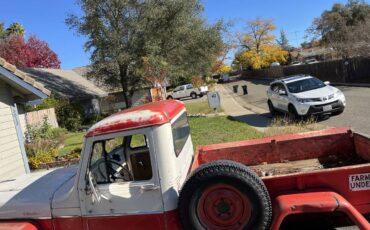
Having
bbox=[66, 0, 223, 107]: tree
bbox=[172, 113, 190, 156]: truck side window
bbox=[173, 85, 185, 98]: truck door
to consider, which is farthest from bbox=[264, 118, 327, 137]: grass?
bbox=[173, 85, 185, 98]: truck door

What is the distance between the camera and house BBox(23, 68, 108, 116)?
105ft

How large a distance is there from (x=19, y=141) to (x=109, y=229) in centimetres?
662

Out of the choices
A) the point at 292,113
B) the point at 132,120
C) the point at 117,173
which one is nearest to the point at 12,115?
the point at 117,173

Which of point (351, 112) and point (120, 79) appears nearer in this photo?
point (351, 112)

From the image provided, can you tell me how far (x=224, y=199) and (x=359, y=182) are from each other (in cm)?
122

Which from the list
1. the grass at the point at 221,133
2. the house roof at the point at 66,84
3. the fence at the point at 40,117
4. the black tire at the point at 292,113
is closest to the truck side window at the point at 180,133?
the grass at the point at 221,133

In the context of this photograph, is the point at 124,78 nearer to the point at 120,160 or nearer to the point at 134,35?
the point at 134,35

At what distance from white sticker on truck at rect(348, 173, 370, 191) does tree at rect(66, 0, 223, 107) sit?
2056cm

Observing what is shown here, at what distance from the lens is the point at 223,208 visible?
3947mm

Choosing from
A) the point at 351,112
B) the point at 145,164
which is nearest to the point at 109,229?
the point at 145,164

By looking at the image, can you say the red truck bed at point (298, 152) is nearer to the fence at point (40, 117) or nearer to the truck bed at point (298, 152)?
the truck bed at point (298, 152)

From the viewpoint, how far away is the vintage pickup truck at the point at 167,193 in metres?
3.81

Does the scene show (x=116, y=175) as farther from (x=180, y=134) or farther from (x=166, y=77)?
(x=166, y=77)

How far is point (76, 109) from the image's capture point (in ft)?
95.7
